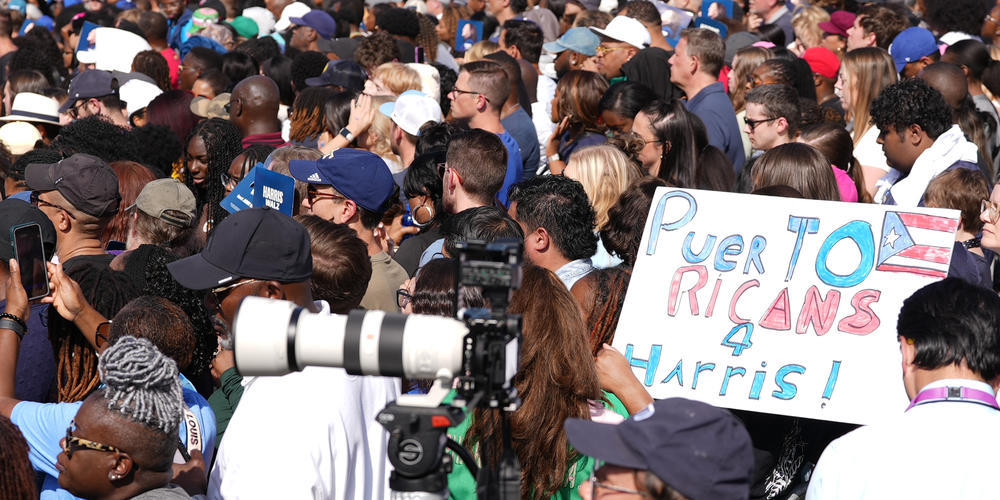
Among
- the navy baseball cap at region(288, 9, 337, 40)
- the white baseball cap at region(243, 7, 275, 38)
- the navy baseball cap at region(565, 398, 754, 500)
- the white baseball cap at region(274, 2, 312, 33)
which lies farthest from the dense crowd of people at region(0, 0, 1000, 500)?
the white baseball cap at region(243, 7, 275, 38)

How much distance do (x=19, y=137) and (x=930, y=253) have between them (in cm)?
615

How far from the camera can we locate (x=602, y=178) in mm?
5406

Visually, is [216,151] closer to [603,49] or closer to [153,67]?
[153,67]

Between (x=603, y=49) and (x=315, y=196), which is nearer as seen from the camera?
(x=315, y=196)

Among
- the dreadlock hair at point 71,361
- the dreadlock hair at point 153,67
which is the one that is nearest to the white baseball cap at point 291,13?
the dreadlock hair at point 153,67

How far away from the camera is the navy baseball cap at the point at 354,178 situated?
4.95 metres

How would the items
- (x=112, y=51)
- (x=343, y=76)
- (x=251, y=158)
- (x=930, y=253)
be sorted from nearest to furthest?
(x=930, y=253) → (x=251, y=158) → (x=343, y=76) → (x=112, y=51)

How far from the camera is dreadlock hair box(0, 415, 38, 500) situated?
2.39m

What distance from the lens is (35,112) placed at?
7.86 meters

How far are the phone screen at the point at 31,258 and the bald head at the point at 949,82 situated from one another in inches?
226

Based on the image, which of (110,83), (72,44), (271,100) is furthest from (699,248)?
(72,44)

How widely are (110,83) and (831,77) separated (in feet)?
20.0

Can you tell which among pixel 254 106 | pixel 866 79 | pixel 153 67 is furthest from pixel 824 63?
pixel 153 67

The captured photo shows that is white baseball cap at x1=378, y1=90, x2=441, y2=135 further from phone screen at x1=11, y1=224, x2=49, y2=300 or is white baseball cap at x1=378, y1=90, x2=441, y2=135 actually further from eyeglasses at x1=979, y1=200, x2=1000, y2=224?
eyeglasses at x1=979, y1=200, x2=1000, y2=224
